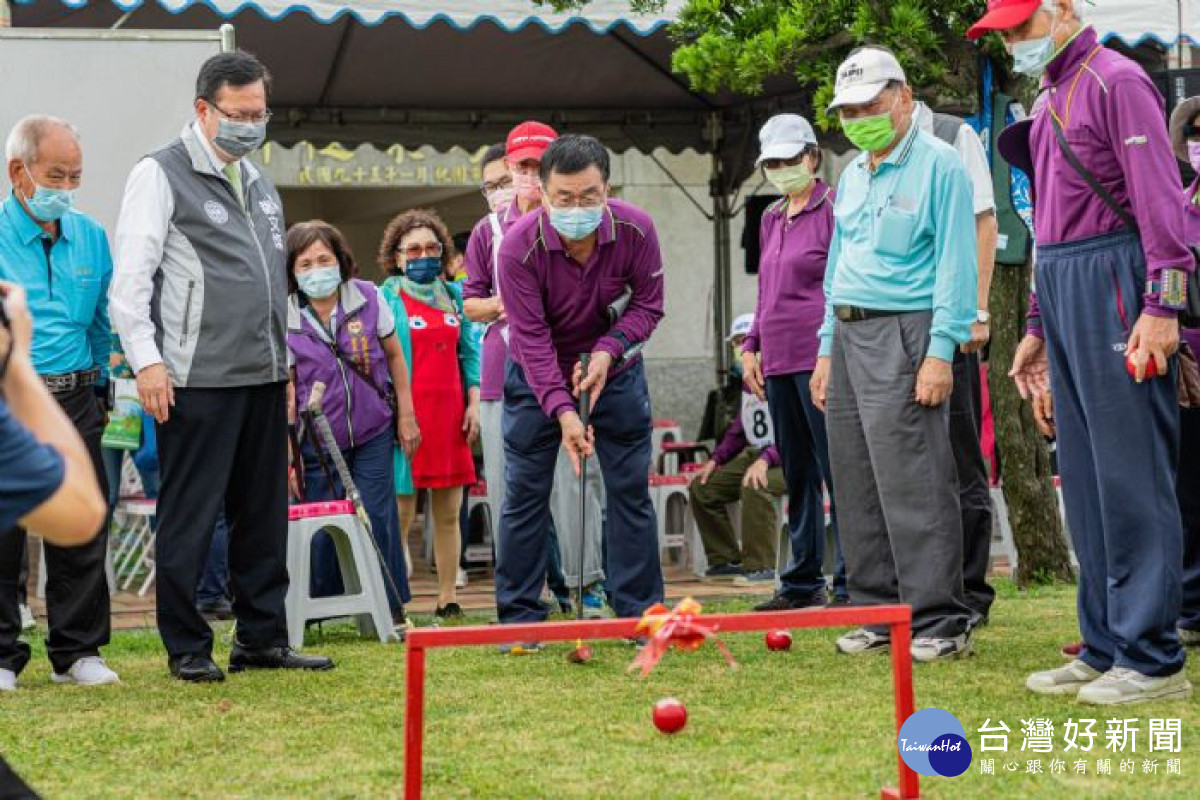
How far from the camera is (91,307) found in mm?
5922

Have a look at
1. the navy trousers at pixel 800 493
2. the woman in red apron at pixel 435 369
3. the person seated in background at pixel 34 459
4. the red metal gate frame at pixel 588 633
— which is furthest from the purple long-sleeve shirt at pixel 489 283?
the person seated in background at pixel 34 459

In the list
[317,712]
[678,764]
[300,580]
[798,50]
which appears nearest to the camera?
[678,764]

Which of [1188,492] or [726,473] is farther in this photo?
[726,473]

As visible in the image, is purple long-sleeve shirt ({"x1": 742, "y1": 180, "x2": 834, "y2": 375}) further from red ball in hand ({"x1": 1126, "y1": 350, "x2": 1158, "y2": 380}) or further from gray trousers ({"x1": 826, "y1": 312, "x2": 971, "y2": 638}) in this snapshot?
red ball in hand ({"x1": 1126, "y1": 350, "x2": 1158, "y2": 380})

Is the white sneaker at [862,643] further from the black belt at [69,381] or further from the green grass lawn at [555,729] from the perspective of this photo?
the black belt at [69,381]

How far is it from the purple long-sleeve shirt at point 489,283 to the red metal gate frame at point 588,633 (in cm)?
375

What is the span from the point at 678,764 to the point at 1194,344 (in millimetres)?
2680

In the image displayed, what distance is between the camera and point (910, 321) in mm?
5680

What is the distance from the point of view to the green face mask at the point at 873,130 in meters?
5.68

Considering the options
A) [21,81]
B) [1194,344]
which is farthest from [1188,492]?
[21,81]

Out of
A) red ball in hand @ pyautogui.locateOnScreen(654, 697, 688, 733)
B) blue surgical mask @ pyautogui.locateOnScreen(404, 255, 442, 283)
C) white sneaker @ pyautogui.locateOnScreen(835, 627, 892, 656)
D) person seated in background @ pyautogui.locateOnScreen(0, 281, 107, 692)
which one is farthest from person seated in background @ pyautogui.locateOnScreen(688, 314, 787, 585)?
person seated in background @ pyautogui.locateOnScreen(0, 281, 107, 692)

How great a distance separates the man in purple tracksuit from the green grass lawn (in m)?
0.33

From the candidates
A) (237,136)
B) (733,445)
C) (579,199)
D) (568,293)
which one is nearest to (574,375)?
(568,293)

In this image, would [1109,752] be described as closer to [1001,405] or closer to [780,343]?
[780,343]
